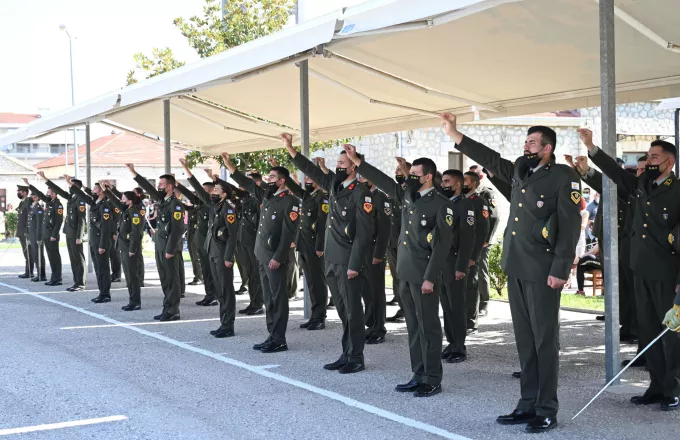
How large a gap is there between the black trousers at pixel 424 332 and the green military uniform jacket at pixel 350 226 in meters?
0.92

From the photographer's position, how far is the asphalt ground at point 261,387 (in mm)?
5527

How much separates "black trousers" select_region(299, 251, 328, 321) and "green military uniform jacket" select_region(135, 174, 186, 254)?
5.46 ft

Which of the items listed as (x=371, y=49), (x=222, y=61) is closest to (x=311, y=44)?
(x=371, y=49)

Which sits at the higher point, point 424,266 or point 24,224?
point 24,224

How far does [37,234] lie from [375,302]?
993 cm

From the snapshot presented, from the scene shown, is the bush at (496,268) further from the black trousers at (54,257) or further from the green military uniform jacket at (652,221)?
the black trousers at (54,257)

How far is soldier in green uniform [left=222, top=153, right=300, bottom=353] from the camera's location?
8.57 m

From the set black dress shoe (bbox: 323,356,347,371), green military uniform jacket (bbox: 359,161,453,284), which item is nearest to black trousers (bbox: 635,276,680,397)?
green military uniform jacket (bbox: 359,161,453,284)

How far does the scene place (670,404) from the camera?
5.90m

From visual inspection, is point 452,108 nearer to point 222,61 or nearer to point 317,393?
point 222,61

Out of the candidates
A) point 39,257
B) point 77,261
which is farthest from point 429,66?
point 39,257

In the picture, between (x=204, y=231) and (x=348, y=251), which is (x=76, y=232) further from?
(x=348, y=251)

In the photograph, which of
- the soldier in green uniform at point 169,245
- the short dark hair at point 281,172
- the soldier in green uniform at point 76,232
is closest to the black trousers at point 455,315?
the short dark hair at point 281,172

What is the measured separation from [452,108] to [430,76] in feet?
6.21
